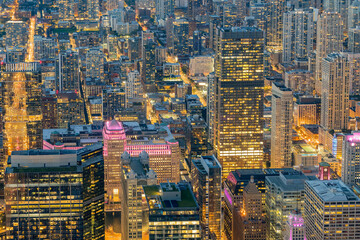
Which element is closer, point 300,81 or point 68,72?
point 68,72

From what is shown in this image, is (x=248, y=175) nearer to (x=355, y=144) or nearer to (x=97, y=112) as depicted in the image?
(x=355, y=144)

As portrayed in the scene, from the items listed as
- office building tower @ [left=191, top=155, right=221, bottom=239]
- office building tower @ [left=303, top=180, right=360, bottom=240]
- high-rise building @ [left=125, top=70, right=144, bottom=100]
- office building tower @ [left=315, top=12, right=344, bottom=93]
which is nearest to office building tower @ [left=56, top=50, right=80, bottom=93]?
high-rise building @ [left=125, top=70, right=144, bottom=100]

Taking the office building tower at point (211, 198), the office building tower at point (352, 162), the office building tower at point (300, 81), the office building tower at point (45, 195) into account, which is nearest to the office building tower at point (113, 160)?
the office building tower at point (211, 198)

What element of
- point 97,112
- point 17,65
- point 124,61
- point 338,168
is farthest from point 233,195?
point 124,61

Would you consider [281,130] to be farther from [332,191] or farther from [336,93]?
[332,191]

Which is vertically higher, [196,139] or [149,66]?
[149,66]

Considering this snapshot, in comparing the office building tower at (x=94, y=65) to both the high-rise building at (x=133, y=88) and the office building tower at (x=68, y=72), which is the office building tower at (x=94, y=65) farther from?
the high-rise building at (x=133, y=88)

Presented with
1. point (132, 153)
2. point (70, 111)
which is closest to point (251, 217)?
point (132, 153)

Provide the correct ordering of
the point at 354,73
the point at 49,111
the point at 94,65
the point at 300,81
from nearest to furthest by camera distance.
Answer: the point at 49,111 < the point at 354,73 < the point at 300,81 < the point at 94,65
